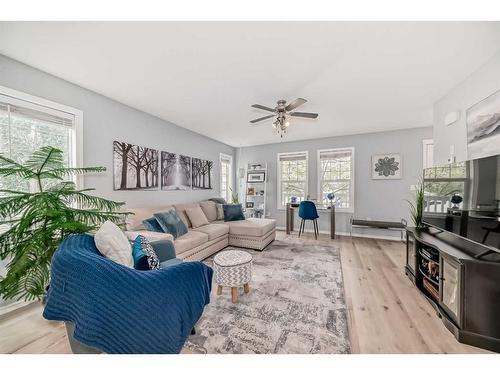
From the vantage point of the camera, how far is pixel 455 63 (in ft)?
6.33

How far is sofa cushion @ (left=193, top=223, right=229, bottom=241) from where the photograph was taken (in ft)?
10.7

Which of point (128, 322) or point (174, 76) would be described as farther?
point (174, 76)

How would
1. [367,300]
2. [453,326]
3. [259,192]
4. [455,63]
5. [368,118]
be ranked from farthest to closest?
[259,192] < [368,118] < [367,300] < [455,63] < [453,326]

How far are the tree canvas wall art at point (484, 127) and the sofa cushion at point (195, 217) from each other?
3677 mm

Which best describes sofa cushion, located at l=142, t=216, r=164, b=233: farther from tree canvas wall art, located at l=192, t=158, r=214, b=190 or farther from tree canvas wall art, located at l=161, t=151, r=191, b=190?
tree canvas wall art, located at l=192, t=158, r=214, b=190

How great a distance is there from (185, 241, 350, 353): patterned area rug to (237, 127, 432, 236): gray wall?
7.76 ft

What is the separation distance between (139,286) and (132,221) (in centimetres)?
192

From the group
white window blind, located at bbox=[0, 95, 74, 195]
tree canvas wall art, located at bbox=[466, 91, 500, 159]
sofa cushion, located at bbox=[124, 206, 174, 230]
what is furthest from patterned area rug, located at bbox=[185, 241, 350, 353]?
white window blind, located at bbox=[0, 95, 74, 195]

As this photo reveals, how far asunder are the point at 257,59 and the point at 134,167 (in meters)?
2.38
